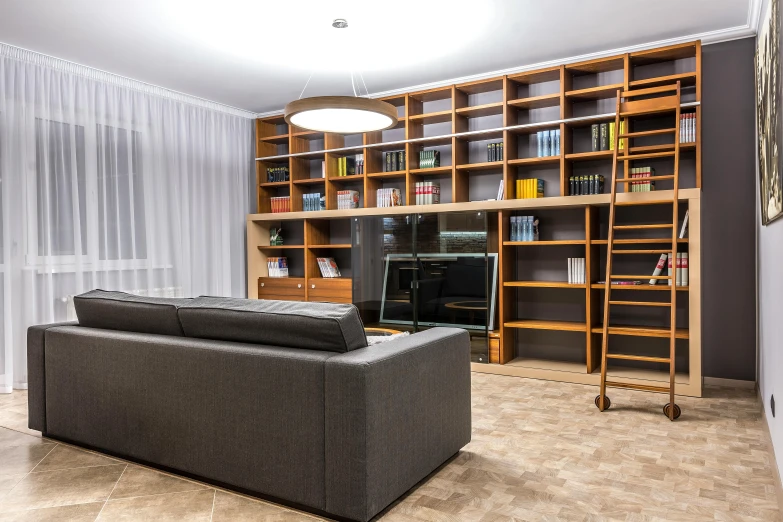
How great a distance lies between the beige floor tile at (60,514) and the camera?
232 centimetres

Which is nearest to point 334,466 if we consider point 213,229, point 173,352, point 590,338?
point 173,352

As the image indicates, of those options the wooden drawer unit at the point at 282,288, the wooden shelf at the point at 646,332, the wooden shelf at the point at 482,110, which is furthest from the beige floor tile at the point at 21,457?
the wooden shelf at the point at 482,110

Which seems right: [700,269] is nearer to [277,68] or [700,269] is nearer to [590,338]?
[590,338]

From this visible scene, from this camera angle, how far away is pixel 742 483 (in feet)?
8.63

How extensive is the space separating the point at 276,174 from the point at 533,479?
491 centimetres

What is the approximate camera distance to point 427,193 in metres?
5.64

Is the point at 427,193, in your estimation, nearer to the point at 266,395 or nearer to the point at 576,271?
the point at 576,271

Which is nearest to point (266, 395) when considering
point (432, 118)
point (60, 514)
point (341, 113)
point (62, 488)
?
point (60, 514)

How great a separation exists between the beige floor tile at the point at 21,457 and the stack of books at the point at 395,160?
3.81 m

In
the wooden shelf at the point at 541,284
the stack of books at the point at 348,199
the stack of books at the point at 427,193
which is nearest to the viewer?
the wooden shelf at the point at 541,284

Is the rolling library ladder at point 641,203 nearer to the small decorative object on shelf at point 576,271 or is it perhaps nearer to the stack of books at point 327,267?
the small decorative object on shelf at point 576,271

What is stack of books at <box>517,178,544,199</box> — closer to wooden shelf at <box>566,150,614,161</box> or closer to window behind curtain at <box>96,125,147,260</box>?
wooden shelf at <box>566,150,614,161</box>

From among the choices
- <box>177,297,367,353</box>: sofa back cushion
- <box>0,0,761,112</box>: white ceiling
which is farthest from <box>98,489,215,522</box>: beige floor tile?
<box>0,0,761,112</box>: white ceiling

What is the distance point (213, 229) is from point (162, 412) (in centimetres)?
388
